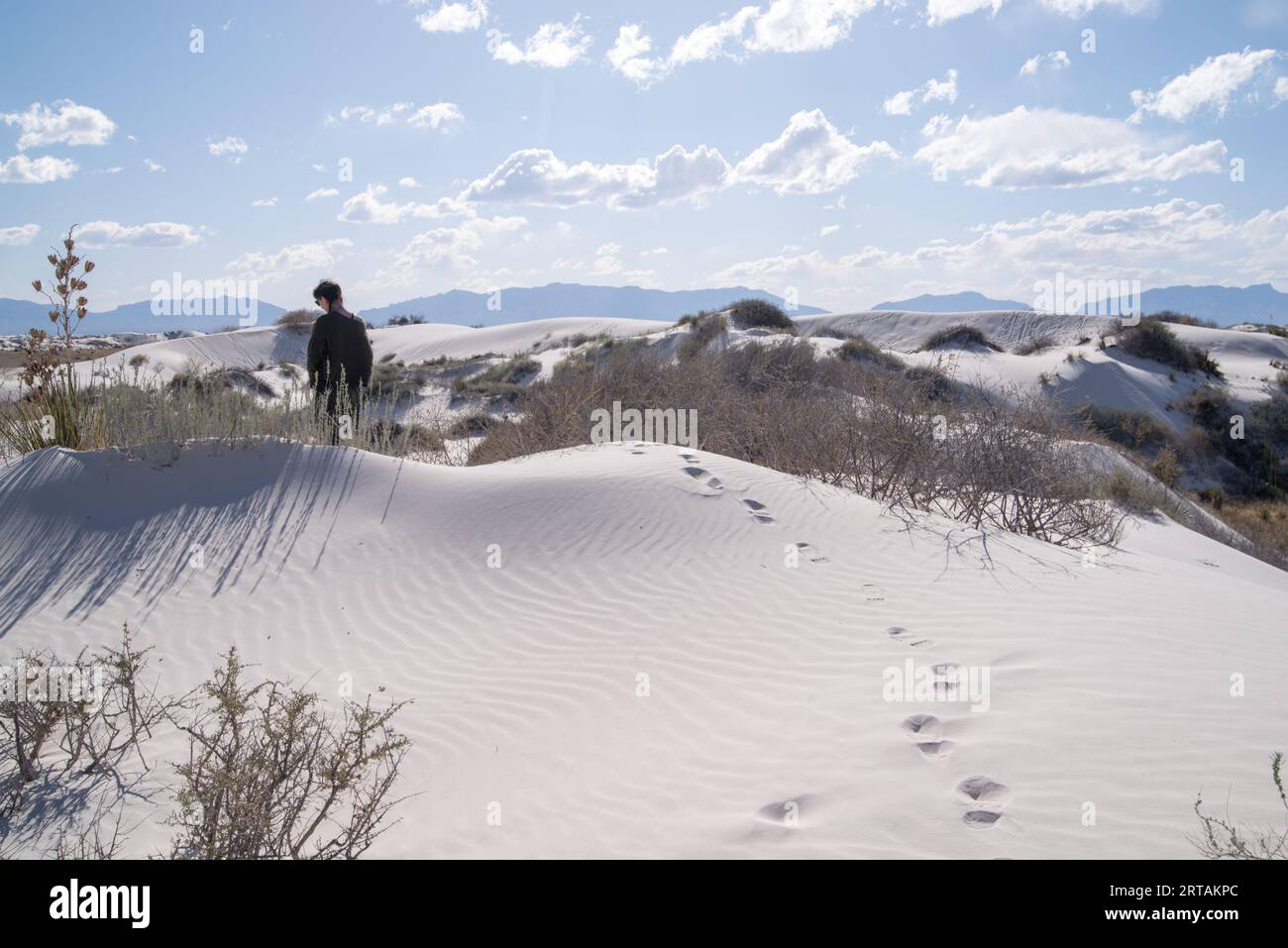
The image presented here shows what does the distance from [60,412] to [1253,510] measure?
20828 millimetres

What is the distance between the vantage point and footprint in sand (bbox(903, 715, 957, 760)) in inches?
136

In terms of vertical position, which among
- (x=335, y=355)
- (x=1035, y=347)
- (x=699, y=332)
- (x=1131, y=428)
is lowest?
(x=1131, y=428)

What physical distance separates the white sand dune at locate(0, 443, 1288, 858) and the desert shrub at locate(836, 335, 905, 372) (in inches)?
512

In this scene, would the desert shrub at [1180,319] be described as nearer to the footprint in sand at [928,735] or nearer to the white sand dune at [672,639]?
the white sand dune at [672,639]

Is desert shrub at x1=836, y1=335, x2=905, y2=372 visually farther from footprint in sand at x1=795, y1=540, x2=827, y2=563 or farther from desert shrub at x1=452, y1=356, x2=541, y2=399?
footprint in sand at x1=795, y1=540, x2=827, y2=563

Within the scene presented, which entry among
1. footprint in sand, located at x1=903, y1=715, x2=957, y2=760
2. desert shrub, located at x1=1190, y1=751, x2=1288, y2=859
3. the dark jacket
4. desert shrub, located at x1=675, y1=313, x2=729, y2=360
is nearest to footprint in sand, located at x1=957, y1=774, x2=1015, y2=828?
footprint in sand, located at x1=903, y1=715, x2=957, y2=760

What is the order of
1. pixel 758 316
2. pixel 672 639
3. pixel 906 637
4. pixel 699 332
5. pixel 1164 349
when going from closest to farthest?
1. pixel 906 637
2. pixel 672 639
3. pixel 699 332
4. pixel 1164 349
5. pixel 758 316

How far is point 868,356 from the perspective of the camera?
21.1 meters

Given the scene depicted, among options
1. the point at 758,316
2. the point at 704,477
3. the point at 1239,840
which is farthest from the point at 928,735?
the point at 758,316

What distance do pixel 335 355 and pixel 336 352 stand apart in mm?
35

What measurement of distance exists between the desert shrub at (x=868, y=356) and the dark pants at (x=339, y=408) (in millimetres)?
13735

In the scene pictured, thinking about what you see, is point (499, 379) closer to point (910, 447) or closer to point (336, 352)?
point (336, 352)
